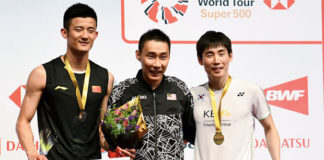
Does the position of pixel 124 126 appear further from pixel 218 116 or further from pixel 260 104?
pixel 260 104

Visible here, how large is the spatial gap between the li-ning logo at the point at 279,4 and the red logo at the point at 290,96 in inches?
28.4

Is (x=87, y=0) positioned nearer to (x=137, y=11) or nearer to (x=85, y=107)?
(x=137, y=11)

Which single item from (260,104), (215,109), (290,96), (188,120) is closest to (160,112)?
(188,120)

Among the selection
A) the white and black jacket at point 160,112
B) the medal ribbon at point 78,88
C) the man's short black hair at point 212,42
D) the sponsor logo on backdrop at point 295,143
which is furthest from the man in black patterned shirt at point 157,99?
the sponsor logo on backdrop at point 295,143

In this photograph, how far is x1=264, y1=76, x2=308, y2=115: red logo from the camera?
366cm

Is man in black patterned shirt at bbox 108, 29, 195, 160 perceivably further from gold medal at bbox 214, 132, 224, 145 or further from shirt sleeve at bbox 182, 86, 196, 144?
gold medal at bbox 214, 132, 224, 145

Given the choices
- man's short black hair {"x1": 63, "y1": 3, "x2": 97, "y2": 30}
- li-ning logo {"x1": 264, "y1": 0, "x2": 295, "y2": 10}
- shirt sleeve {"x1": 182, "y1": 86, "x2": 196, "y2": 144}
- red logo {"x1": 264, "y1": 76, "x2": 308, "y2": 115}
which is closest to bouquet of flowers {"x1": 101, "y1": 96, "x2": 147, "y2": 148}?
shirt sleeve {"x1": 182, "y1": 86, "x2": 196, "y2": 144}

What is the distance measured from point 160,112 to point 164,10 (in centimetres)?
159

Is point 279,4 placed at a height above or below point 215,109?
above

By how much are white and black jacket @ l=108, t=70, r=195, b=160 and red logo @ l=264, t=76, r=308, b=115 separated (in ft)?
5.06

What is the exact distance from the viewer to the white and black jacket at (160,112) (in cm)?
219

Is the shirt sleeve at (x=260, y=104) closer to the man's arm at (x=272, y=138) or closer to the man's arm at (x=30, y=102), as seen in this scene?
the man's arm at (x=272, y=138)

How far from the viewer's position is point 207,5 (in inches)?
144

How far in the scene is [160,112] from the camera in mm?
2240
